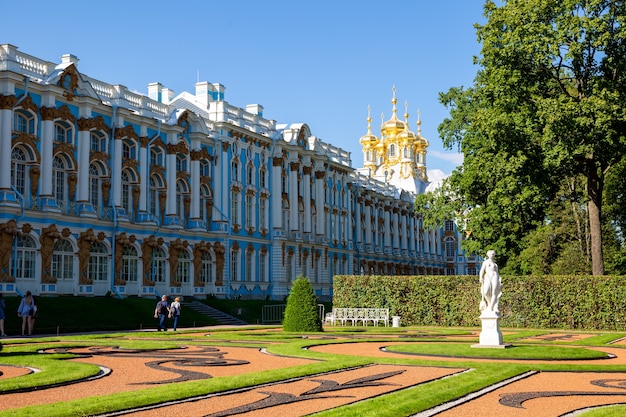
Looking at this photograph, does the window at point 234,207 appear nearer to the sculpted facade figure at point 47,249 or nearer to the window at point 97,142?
the window at point 97,142

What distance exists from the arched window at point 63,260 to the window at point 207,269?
11.3 metres

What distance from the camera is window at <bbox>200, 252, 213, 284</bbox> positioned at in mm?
49188

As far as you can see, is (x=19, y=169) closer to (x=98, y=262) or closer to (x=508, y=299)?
(x=98, y=262)

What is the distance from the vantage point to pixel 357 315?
39906 millimetres

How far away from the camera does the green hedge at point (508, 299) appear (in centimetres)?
3419

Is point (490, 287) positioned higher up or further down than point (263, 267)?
further down

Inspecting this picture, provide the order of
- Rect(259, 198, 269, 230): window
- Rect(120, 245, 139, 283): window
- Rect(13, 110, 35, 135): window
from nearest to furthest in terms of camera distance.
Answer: Rect(13, 110, 35, 135): window → Rect(120, 245, 139, 283): window → Rect(259, 198, 269, 230): window

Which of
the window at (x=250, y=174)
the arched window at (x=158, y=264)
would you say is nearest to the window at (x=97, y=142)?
the arched window at (x=158, y=264)

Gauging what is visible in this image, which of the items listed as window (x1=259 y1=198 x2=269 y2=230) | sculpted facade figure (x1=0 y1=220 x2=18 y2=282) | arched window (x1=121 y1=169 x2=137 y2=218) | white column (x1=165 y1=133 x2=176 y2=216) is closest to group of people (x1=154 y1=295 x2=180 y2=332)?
sculpted facade figure (x1=0 y1=220 x2=18 y2=282)

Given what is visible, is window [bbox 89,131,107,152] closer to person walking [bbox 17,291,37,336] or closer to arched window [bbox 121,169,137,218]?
arched window [bbox 121,169,137,218]

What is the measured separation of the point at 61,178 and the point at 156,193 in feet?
24.7

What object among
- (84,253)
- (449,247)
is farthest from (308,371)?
(449,247)

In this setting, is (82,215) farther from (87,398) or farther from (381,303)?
(87,398)

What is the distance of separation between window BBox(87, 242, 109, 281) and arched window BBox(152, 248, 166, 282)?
12.8 feet
